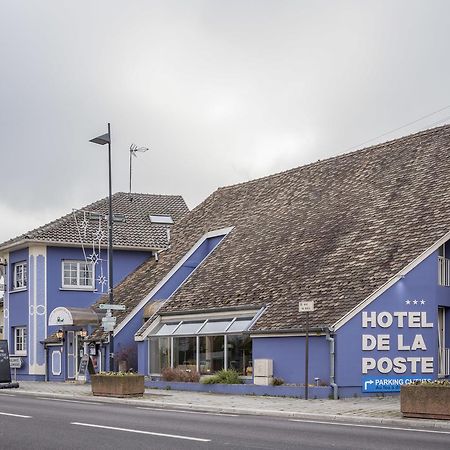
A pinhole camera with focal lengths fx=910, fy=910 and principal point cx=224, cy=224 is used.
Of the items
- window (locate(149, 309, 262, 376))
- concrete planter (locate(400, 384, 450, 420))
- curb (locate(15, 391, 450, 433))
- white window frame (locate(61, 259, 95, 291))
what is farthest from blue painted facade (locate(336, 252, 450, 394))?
white window frame (locate(61, 259, 95, 291))

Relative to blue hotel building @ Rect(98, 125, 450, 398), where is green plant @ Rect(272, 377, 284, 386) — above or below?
below

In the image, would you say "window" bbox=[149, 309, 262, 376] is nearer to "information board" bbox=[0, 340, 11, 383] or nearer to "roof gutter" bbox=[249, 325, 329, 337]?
"roof gutter" bbox=[249, 325, 329, 337]

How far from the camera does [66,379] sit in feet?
129

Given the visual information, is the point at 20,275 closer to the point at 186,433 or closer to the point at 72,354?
the point at 72,354

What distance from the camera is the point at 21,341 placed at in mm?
42344

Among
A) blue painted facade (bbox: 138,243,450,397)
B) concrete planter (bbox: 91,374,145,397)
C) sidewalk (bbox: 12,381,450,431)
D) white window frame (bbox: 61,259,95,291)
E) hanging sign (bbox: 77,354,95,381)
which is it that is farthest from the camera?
white window frame (bbox: 61,259,95,291)

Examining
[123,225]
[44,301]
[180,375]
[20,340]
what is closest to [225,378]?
[180,375]

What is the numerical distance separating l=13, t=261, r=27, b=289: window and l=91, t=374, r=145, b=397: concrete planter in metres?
15.4

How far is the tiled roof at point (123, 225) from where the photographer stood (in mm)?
40906

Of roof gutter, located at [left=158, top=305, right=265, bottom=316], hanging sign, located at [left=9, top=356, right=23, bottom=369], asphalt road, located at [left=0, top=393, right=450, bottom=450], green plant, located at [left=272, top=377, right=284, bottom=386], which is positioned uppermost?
roof gutter, located at [left=158, top=305, right=265, bottom=316]

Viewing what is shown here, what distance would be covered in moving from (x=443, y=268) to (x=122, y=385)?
406 inches

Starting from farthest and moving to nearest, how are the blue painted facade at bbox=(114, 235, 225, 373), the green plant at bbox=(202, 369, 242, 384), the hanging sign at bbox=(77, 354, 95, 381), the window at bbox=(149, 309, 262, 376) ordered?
the hanging sign at bbox=(77, 354, 95, 381)
the blue painted facade at bbox=(114, 235, 225, 373)
the window at bbox=(149, 309, 262, 376)
the green plant at bbox=(202, 369, 242, 384)

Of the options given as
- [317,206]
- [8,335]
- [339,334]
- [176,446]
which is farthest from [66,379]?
[176,446]

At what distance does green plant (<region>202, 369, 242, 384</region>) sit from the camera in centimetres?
2873
